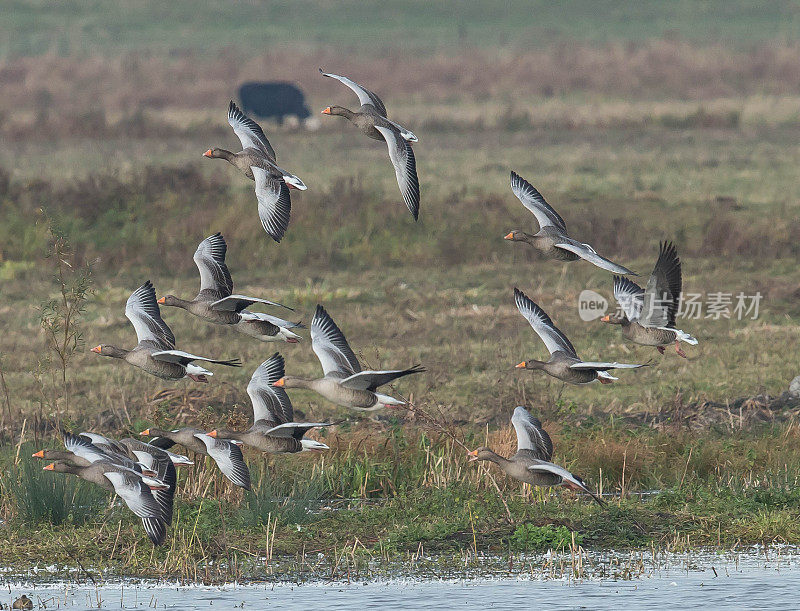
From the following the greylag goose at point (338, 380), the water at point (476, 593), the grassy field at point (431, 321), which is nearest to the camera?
the greylag goose at point (338, 380)

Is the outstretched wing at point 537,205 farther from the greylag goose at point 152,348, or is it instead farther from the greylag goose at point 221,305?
the greylag goose at point 152,348

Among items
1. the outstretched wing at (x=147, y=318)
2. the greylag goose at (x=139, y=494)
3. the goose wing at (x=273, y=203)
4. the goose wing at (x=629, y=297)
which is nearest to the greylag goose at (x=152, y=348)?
the outstretched wing at (x=147, y=318)

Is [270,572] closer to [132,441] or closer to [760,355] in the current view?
[132,441]

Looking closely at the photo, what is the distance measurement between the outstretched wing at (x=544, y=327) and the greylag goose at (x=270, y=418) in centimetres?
153

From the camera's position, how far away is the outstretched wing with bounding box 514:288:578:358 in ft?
34.6

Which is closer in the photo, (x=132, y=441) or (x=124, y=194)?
(x=132, y=441)

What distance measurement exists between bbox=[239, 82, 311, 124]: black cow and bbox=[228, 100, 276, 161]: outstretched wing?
1673 inches

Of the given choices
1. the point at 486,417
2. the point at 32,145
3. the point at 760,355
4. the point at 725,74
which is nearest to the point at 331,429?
the point at 486,417

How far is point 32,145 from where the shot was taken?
1694 inches

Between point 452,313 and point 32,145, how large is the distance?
962 inches

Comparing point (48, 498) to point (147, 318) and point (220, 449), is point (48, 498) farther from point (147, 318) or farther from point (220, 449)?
point (147, 318)

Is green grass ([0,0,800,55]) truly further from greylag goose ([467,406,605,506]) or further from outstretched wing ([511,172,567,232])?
outstretched wing ([511,172,567,232])

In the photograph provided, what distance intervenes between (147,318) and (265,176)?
1255mm

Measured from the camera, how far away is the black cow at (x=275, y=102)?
5362cm
